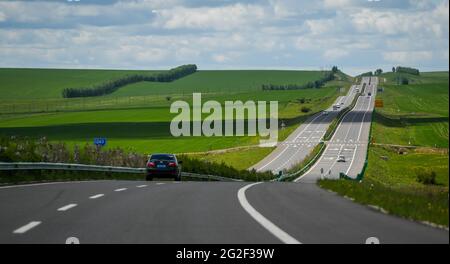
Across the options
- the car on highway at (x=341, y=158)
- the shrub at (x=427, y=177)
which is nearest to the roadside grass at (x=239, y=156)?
the car on highway at (x=341, y=158)

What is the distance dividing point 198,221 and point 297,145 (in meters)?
111

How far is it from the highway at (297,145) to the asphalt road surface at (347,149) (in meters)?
2.68

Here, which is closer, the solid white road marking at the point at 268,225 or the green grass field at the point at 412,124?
the solid white road marking at the point at 268,225

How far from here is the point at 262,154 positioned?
11212cm

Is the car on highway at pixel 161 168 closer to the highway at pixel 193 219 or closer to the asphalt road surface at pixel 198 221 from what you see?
the highway at pixel 193 219

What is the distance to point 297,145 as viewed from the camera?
4857 inches

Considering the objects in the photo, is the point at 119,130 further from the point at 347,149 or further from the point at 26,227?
the point at 26,227

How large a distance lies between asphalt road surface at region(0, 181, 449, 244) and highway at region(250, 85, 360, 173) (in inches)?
2789

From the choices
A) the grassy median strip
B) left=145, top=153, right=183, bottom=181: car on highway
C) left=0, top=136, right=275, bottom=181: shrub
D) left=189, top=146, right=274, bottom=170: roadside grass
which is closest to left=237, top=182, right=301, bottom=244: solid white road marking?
left=0, top=136, right=275, bottom=181: shrub

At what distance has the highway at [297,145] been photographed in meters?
98.9

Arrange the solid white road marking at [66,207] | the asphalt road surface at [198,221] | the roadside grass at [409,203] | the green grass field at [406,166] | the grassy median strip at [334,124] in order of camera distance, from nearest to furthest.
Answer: the asphalt road surface at [198,221]
the roadside grass at [409,203]
the green grass field at [406,166]
the solid white road marking at [66,207]
the grassy median strip at [334,124]

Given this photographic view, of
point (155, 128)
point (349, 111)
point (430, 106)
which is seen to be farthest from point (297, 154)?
point (430, 106)
